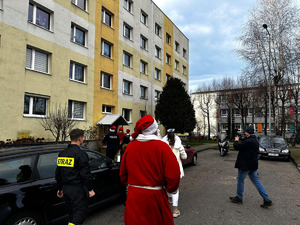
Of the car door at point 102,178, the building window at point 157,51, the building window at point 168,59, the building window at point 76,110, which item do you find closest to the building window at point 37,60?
the building window at point 76,110

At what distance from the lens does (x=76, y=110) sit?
49.9 feet

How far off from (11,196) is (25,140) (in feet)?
30.2

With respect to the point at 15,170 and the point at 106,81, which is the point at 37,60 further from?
the point at 15,170

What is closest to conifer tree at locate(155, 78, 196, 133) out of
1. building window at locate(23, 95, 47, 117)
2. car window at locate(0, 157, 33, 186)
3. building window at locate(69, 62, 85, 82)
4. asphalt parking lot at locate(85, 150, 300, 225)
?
building window at locate(69, 62, 85, 82)

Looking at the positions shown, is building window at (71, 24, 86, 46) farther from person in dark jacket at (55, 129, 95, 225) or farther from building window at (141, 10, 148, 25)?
person in dark jacket at (55, 129, 95, 225)

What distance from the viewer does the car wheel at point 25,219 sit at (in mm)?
2867

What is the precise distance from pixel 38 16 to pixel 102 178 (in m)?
12.6

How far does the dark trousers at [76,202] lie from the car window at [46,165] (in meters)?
0.75

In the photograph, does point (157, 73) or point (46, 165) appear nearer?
point (46, 165)

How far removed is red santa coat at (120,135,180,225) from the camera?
6.91 feet

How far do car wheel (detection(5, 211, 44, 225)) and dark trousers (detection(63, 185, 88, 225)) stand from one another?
0.61 m

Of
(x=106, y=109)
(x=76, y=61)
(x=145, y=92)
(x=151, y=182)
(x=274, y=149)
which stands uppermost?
(x=76, y=61)

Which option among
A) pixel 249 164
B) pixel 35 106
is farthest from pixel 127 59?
pixel 249 164

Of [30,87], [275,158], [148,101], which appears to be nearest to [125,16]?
[148,101]
